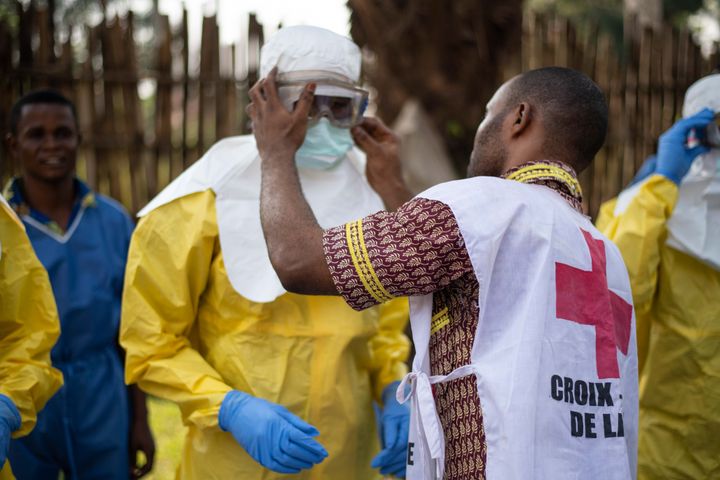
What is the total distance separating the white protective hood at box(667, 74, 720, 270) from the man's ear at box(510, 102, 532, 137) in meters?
1.24

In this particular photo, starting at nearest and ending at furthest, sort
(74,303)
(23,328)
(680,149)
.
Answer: (23,328) → (680,149) → (74,303)

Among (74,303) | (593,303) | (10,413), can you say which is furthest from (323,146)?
(74,303)

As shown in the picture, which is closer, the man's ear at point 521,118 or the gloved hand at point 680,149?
the man's ear at point 521,118

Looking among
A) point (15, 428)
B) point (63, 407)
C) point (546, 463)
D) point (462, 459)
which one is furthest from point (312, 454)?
point (63, 407)

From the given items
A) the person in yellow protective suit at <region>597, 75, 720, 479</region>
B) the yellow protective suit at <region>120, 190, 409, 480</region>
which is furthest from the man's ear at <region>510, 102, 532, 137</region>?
the person in yellow protective suit at <region>597, 75, 720, 479</region>

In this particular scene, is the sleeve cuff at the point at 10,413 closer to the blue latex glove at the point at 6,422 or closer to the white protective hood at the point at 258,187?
the blue latex glove at the point at 6,422

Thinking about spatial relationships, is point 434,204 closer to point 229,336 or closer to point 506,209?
point 506,209

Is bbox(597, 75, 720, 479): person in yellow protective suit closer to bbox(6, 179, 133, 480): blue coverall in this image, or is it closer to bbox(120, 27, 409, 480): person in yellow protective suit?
bbox(120, 27, 409, 480): person in yellow protective suit

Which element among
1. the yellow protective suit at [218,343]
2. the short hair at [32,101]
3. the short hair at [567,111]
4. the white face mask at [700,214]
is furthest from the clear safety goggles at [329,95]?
the short hair at [32,101]

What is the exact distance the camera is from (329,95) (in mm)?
2709

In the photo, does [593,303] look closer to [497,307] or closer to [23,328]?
[497,307]

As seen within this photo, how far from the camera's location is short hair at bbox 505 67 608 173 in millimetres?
2293

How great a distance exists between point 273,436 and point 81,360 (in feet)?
5.06

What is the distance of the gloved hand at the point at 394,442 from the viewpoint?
2668mm
